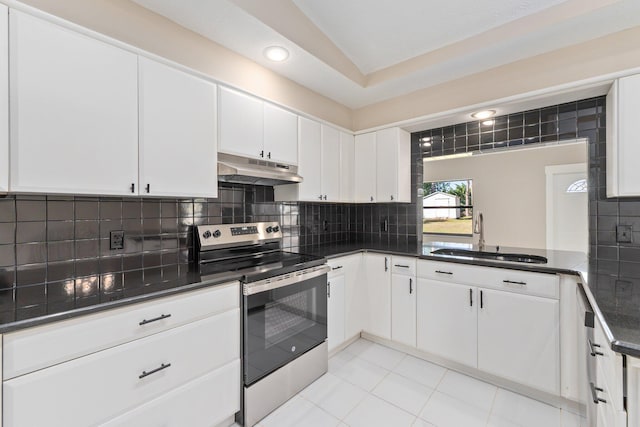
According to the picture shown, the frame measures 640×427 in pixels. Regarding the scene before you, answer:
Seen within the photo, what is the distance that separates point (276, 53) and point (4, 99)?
150 cm

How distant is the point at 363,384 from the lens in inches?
81.7

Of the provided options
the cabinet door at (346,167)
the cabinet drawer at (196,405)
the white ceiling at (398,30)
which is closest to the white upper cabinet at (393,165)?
the cabinet door at (346,167)

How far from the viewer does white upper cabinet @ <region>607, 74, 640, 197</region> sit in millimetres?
1700

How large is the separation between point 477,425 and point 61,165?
2622 mm

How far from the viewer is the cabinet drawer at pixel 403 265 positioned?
7.87 ft

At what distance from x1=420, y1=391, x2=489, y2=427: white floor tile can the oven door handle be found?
1.12 meters

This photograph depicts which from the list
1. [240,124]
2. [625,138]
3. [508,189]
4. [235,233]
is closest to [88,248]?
[235,233]

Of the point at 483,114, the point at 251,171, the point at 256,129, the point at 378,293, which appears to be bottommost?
the point at 378,293

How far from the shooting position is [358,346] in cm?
264

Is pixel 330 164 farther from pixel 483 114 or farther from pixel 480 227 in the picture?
pixel 480 227

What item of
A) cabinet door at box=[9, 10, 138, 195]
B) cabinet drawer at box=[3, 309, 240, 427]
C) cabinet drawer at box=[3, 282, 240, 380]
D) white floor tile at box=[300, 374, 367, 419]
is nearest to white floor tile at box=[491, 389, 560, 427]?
white floor tile at box=[300, 374, 367, 419]

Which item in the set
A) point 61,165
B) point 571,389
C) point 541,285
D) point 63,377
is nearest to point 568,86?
point 541,285

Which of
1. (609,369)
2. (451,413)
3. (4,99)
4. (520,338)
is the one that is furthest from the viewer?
(520,338)

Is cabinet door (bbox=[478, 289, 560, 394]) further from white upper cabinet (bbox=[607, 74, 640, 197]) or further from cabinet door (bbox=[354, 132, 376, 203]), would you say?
cabinet door (bbox=[354, 132, 376, 203])
